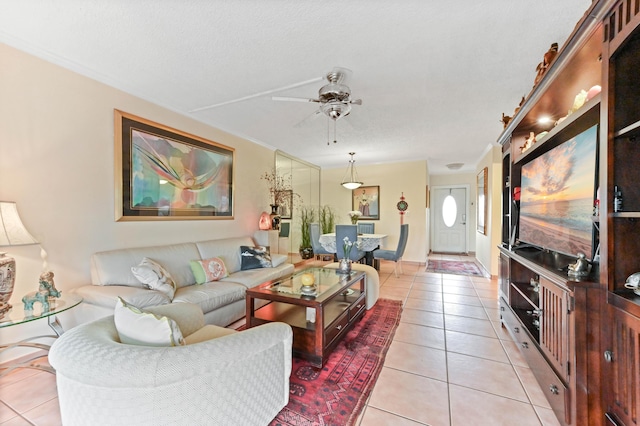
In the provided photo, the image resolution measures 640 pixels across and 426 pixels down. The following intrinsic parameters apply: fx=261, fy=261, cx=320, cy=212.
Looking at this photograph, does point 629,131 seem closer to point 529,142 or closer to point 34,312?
point 529,142

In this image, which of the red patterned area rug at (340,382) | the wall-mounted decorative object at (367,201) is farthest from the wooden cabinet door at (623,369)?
the wall-mounted decorative object at (367,201)

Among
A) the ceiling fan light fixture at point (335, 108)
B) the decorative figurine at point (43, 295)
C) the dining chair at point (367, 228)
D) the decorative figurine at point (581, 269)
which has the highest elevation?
the ceiling fan light fixture at point (335, 108)

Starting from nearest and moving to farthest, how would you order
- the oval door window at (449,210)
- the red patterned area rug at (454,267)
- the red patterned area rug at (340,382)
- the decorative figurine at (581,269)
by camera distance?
the decorative figurine at (581,269) → the red patterned area rug at (340,382) → the red patterned area rug at (454,267) → the oval door window at (449,210)

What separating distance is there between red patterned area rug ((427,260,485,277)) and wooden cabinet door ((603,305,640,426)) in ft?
13.5

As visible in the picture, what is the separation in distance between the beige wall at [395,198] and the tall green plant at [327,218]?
14 cm

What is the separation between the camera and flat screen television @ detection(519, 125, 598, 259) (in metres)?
1.52

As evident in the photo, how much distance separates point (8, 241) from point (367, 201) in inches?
237

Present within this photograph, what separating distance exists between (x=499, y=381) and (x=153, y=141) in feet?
12.9

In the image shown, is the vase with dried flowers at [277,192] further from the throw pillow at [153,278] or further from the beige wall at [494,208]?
the beige wall at [494,208]

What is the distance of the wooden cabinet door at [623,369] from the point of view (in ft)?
3.46

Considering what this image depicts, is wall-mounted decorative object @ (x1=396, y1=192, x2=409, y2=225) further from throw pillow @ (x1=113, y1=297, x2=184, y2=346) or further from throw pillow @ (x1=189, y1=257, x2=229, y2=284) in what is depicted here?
throw pillow @ (x1=113, y1=297, x2=184, y2=346)

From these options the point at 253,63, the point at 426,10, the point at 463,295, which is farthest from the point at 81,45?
the point at 463,295

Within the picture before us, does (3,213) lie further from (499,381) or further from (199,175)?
(499,381)

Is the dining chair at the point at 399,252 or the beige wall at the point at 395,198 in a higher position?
the beige wall at the point at 395,198
